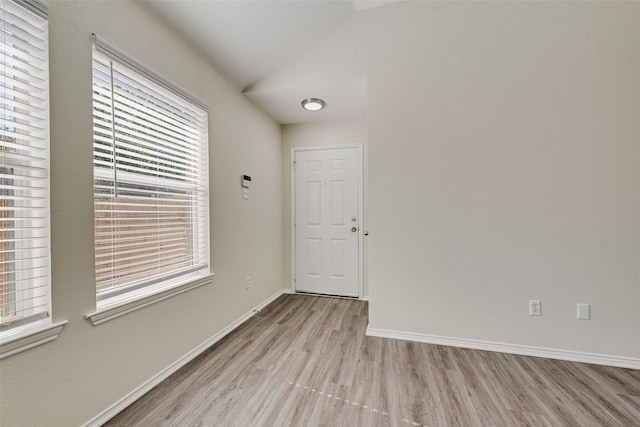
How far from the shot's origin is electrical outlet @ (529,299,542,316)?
2.12 metres

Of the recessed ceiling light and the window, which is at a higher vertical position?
the recessed ceiling light

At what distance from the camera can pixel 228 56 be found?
233 centimetres

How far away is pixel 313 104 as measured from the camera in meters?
2.97

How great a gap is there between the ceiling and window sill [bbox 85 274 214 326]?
1.88 metres

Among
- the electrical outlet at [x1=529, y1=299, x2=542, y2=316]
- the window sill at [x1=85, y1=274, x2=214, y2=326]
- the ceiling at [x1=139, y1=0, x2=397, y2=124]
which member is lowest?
the electrical outlet at [x1=529, y1=299, x2=542, y2=316]

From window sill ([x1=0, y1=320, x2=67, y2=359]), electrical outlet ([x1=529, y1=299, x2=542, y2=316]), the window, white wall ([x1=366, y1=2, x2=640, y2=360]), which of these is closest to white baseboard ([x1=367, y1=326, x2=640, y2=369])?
white wall ([x1=366, y1=2, x2=640, y2=360])

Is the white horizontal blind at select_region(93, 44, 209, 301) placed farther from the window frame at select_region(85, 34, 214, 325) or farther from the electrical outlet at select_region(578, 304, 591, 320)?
the electrical outlet at select_region(578, 304, 591, 320)

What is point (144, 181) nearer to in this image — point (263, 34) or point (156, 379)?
point (156, 379)

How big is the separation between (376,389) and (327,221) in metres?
2.15

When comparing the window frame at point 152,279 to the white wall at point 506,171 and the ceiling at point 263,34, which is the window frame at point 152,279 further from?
the white wall at point 506,171


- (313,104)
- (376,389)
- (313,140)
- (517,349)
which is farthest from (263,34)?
(517,349)

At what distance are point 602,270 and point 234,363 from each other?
2.87 meters

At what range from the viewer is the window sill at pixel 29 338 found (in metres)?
1.07

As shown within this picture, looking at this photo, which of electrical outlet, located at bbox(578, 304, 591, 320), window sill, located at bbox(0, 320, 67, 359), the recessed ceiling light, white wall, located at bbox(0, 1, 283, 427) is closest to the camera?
window sill, located at bbox(0, 320, 67, 359)
